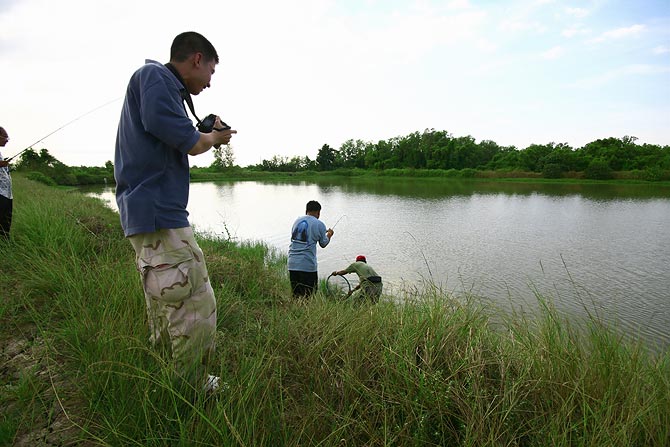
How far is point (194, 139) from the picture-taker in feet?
5.44

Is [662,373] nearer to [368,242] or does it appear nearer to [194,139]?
[194,139]

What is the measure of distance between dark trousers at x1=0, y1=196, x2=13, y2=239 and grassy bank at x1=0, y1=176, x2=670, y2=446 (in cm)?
194

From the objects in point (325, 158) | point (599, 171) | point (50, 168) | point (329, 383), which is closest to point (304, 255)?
point (329, 383)

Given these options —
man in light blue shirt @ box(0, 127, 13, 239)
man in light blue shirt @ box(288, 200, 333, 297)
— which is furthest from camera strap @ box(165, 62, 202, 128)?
man in light blue shirt @ box(0, 127, 13, 239)

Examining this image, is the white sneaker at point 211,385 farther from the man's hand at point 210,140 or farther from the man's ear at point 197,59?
the man's ear at point 197,59

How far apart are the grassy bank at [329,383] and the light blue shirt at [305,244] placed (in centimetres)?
234

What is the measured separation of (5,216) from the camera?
415cm

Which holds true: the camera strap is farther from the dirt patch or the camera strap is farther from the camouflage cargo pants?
the dirt patch

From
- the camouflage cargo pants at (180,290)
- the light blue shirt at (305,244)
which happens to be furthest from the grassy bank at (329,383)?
the light blue shirt at (305,244)

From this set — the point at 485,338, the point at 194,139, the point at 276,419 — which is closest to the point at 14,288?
the point at 194,139

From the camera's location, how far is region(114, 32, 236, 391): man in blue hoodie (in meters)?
1.62

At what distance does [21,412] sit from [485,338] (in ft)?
8.78

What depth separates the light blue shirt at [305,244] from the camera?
16.9 feet

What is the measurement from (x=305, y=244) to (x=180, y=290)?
346 cm
